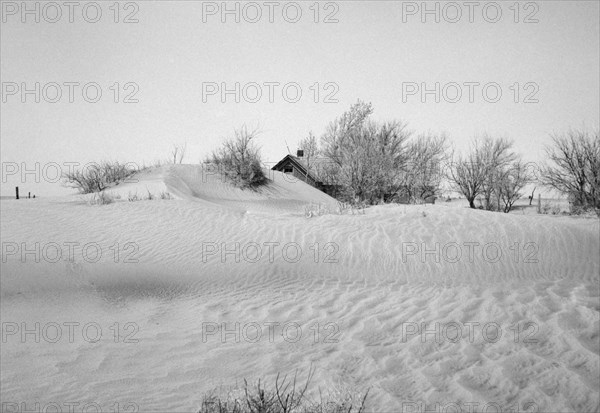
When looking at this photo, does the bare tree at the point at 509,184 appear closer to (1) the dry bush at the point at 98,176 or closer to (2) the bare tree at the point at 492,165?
(2) the bare tree at the point at 492,165

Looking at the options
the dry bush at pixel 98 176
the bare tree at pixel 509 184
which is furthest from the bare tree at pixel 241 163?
the bare tree at pixel 509 184

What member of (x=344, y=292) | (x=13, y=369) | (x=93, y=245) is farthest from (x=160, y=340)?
(x=93, y=245)

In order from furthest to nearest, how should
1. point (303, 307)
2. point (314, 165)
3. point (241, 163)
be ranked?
point (314, 165), point (241, 163), point (303, 307)

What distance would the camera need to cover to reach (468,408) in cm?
331

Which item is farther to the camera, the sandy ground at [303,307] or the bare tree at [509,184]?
the bare tree at [509,184]

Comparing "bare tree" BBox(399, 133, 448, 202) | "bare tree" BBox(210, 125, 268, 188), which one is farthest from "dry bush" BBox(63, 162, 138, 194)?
"bare tree" BBox(399, 133, 448, 202)

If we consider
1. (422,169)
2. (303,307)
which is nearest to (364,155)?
(422,169)

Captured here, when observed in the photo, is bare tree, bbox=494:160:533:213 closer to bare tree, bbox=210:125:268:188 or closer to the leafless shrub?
the leafless shrub

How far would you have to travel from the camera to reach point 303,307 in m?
5.99

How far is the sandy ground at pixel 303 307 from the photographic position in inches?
146

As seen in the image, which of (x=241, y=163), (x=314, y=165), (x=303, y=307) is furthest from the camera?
(x=314, y=165)

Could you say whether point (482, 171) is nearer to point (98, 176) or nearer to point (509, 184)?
point (509, 184)

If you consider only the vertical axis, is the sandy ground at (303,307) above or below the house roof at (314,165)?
below

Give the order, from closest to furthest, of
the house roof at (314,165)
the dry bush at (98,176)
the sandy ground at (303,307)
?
the sandy ground at (303,307) → the dry bush at (98,176) → the house roof at (314,165)
